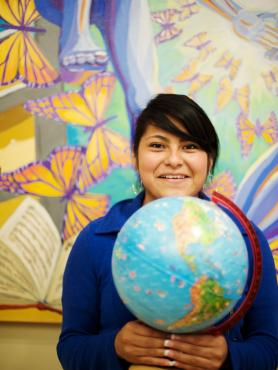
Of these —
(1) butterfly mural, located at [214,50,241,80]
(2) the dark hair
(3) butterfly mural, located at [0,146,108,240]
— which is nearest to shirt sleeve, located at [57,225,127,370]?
(2) the dark hair

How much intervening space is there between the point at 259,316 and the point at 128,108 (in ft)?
3.09

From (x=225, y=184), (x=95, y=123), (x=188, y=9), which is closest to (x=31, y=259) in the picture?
(x=95, y=123)

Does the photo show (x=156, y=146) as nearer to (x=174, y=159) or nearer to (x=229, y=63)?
(x=174, y=159)

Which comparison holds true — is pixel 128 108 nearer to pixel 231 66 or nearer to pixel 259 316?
pixel 231 66

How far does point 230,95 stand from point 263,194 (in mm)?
408

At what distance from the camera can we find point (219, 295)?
0.66m

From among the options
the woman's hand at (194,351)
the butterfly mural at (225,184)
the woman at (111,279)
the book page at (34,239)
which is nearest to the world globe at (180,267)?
the woman's hand at (194,351)

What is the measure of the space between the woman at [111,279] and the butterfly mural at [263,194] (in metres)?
0.54

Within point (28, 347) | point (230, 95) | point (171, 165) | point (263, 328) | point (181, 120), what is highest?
point (230, 95)

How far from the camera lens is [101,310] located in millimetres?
933

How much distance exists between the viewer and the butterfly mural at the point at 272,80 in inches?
58.4

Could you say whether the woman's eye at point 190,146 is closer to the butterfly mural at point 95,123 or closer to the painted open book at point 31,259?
the butterfly mural at point 95,123

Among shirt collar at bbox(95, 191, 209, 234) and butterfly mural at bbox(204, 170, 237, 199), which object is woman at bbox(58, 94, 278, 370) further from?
butterfly mural at bbox(204, 170, 237, 199)

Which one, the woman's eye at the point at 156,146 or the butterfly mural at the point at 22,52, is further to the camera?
the butterfly mural at the point at 22,52
